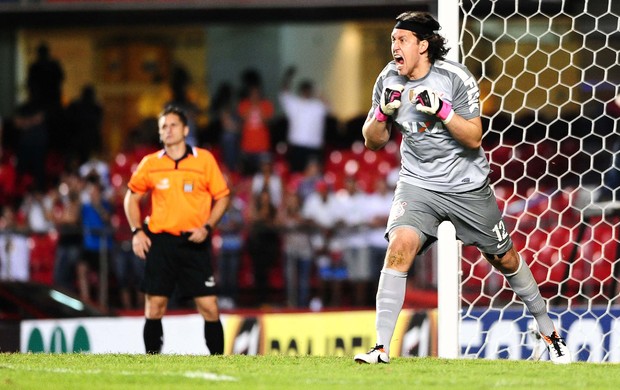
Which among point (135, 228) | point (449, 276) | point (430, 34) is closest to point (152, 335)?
point (135, 228)

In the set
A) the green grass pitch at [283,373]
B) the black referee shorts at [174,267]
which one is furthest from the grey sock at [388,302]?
the black referee shorts at [174,267]

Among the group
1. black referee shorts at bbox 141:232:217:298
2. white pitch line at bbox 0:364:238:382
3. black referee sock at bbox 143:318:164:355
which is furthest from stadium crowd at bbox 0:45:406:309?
white pitch line at bbox 0:364:238:382

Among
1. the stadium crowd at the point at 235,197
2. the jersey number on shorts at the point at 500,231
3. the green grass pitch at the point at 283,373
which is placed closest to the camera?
the green grass pitch at the point at 283,373

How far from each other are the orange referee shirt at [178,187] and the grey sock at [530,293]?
99.8 inches

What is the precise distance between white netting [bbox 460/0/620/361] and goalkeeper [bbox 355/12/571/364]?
2.06 meters

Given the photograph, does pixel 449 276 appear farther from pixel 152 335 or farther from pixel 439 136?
pixel 152 335

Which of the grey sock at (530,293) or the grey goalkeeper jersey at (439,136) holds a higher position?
the grey goalkeeper jersey at (439,136)

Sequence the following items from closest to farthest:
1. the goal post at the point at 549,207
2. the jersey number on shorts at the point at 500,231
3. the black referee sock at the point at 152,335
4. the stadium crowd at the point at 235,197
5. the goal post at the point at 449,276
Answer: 1. the jersey number on shorts at the point at 500,231
2. the goal post at the point at 449,276
3. the black referee sock at the point at 152,335
4. the goal post at the point at 549,207
5. the stadium crowd at the point at 235,197

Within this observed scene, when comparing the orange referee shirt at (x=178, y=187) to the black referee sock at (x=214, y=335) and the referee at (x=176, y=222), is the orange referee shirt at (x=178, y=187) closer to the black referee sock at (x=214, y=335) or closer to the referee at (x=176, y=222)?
the referee at (x=176, y=222)

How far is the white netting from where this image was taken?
10.0 m

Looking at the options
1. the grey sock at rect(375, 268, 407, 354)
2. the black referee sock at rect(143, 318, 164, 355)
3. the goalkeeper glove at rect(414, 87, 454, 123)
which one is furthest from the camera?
the black referee sock at rect(143, 318, 164, 355)

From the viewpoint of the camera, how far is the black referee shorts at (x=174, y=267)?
870 cm

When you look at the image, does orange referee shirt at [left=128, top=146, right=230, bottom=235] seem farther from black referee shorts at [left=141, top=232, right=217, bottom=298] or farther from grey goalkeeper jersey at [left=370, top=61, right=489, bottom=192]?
grey goalkeeper jersey at [left=370, top=61, right=489, bottom=192]

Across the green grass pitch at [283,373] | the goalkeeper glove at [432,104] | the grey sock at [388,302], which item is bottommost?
the green grass pitch at [283,373]
